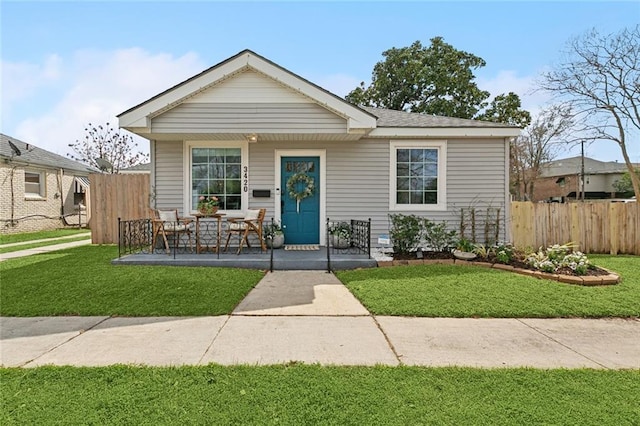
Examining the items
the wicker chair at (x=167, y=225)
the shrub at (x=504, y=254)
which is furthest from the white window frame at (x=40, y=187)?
the shrub at (x=504, y=254)

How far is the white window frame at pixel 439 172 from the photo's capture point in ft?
27.8

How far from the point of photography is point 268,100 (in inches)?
295

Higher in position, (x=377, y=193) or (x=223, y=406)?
(x=377, y=193)

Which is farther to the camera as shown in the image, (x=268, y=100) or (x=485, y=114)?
(x=485, y=114)

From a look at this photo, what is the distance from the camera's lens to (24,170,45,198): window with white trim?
1450 cm

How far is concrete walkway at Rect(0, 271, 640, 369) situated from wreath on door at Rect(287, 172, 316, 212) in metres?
4.29

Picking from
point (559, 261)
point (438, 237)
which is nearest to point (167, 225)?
point (438, 237)

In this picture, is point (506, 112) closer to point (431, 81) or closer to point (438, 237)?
point (431, 81)

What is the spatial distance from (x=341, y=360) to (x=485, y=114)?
22783 millimetres

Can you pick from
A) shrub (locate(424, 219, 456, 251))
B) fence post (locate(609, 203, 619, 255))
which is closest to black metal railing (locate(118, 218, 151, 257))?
shrub (locate(424, 219, 456, 251))

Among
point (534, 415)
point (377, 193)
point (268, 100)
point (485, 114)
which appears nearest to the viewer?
point (534, 415)

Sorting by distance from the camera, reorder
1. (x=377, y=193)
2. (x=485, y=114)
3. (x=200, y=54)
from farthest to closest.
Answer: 1. (x=485, y=114)
2. (x=200, y=54)
3. (x=377, y=193)

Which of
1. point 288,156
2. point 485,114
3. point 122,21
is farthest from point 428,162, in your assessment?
point 485,114

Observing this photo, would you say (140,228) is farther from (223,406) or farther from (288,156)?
(223,406)
